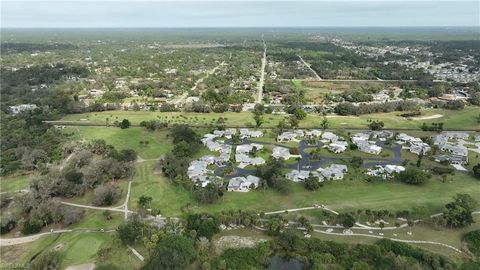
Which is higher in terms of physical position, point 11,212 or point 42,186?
point 42,186

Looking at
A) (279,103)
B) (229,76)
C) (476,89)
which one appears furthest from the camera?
(229,76)

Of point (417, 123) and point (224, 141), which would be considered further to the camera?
point (417, 123)

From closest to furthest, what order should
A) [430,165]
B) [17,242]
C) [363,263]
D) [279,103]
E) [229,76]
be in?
[363,263]
[17,242]
[430,165]
[279,103]
[229,76]

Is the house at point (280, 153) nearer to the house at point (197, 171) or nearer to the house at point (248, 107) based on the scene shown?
the house at point (197, 171)

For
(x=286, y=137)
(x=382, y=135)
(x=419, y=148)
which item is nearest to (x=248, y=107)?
(x=286, y=137)

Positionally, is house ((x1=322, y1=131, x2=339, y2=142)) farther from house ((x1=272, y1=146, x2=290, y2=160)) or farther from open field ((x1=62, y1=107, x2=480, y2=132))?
house ((x1=272, y1=146, x2=290, y2=160))

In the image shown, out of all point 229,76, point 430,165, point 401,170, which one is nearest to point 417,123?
point 430,165

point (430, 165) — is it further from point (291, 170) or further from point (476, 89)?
point (476, 89)
